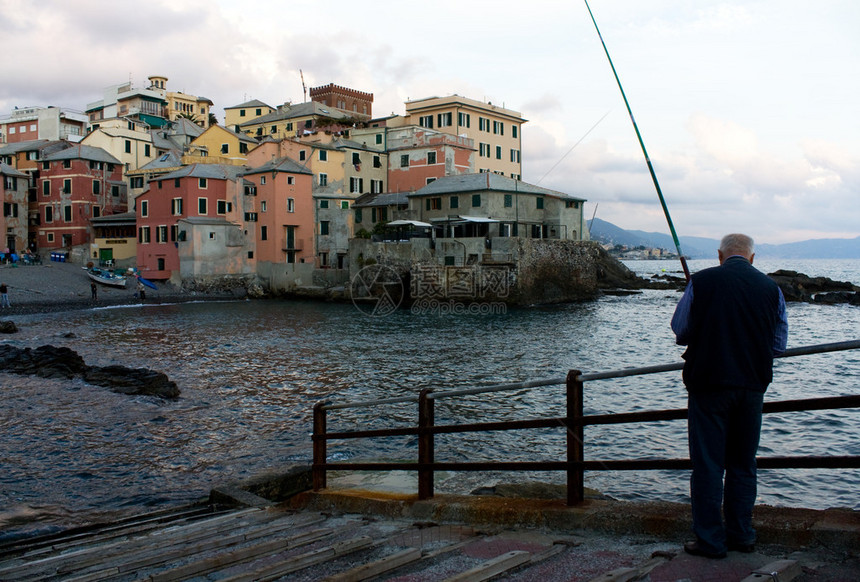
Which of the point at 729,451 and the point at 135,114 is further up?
the point at 135,114

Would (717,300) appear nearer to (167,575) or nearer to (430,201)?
(167,575)

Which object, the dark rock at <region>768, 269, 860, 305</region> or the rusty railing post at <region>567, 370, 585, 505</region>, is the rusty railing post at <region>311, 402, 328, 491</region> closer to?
the rusty railing post at <region>567, 370, 585, 505</region>

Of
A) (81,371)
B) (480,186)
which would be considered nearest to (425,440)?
(81,371)

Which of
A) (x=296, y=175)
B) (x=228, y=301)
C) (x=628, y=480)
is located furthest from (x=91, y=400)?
(x=296, y=175)

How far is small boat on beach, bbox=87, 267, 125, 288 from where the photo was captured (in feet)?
193

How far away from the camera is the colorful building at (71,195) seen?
69750mm

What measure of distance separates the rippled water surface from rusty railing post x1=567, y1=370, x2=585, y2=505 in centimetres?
716

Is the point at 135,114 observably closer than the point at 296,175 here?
No

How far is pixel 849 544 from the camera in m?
4.08

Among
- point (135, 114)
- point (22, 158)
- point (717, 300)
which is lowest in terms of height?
point (717, 300)

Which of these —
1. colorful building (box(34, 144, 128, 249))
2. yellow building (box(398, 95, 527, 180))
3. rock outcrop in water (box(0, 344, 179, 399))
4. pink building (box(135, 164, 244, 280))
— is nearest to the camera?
rock outcrop in water (box(0, 344, 179, 399))

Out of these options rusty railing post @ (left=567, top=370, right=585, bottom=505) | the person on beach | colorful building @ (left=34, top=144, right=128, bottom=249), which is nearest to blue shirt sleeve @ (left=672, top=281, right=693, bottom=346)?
the person on beach

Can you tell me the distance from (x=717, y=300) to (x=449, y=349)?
90.3ft

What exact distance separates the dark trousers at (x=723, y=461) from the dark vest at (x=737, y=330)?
0.10 metres
